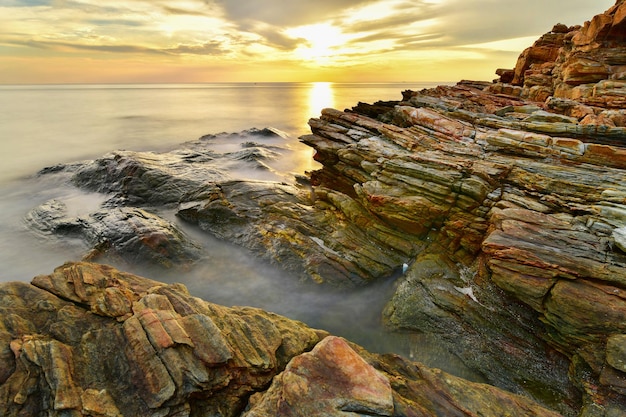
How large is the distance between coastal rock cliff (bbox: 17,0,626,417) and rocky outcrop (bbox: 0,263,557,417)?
0.27ft

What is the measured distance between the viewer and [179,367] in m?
7.04

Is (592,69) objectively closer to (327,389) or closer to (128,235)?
(327,389)

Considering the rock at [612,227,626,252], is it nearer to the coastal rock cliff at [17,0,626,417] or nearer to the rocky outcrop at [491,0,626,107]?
the coastal rock cliff at [17,0,626,417]

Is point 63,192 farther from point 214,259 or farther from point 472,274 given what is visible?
point 472,274

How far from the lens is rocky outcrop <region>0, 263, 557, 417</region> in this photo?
6.38 meters

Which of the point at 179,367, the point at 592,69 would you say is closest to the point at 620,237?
the point at 179,367

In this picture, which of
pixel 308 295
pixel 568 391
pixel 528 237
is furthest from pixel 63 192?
pixel 568 391

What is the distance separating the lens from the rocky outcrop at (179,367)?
20.9 feet

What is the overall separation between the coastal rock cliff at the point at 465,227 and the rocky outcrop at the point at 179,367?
0.08m

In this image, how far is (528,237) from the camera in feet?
35.6

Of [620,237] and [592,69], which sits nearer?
[620,237]

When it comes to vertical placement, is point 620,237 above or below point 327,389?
above

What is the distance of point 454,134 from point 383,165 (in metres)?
4.89

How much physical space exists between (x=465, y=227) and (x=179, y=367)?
1213 cm
